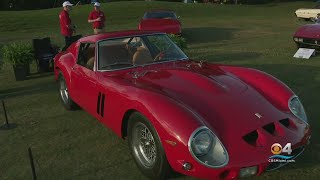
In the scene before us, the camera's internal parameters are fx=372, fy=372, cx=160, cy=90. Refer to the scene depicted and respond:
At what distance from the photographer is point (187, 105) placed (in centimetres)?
379

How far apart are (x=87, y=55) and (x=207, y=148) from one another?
2994mm

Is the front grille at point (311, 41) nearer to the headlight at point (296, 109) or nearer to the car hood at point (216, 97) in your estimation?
the car hood at point (216, 97)

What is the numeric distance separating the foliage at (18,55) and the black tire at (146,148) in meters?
6.15

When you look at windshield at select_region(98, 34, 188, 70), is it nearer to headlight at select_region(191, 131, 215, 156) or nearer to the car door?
the car door

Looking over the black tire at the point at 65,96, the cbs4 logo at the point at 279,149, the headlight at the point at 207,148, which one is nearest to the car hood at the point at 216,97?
the headlight at the point at 207,148

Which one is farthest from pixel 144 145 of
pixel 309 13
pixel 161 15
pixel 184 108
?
pixel 309 13

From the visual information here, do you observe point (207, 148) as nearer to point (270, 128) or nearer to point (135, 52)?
point (270, 128)

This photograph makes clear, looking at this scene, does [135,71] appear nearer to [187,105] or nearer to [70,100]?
[187,105]

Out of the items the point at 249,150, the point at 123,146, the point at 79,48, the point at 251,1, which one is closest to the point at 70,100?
the point at 79,48

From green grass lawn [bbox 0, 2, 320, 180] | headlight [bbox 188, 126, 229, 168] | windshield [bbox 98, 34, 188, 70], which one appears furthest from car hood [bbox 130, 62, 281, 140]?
green grass lawn [bbox 0, 2, 320, 180]

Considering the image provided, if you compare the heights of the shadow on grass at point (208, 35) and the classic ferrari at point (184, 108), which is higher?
the classic ferrari at point (184, 108)

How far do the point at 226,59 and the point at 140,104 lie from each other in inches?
294

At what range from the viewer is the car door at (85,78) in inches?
196

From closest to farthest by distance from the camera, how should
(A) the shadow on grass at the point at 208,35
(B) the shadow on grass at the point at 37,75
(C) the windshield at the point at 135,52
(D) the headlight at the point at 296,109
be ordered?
1. (D) the headlight at the point at 296,109
2. (C) the windshield at the point at 135,52
3. (B) the shadow on grass at the point at 37,75
4. (A) the shadow on grass at the point at 208,35
